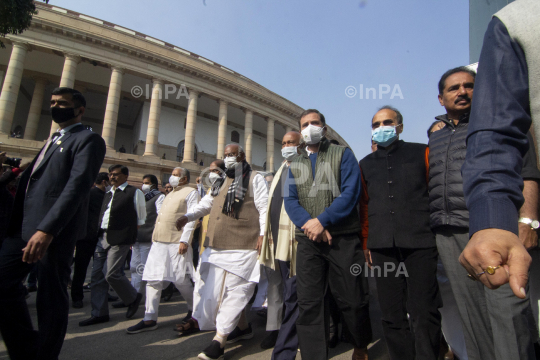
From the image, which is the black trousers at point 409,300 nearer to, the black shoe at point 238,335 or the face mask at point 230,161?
the black shoe at point 238,335

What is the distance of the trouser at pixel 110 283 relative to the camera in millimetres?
4125

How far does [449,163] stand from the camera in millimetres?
2293

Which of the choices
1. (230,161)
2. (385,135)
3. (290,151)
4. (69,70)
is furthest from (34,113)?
(385,135)

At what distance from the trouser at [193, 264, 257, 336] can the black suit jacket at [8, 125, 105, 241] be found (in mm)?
1369

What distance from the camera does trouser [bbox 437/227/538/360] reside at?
4.57 ft

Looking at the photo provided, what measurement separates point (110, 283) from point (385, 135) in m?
4.11

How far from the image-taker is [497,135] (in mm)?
879

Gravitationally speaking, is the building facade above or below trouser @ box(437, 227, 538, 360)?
above

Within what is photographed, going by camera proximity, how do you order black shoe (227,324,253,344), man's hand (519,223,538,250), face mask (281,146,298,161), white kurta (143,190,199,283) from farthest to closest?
white kurta (143,190,199,283), face mask (281,146,298,161), black shoe (227,324,253,344), man's hand (519,223,538,250)

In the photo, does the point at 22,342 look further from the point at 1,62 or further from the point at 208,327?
the point at 1,62

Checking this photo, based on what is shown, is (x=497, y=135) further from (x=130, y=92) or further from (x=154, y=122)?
(x=130, y=92)

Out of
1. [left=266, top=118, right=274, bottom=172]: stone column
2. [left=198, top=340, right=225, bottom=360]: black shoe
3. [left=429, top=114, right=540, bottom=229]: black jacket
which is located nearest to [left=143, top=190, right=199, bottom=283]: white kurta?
[left=198, top=340, right=225, bottom=360]: black shoe

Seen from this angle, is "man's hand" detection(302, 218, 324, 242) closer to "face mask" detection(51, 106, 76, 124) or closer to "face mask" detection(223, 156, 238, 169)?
"face mask" detection(223, 156, 238, 169)

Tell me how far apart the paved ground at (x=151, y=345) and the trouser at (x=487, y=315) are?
126 centimetres
